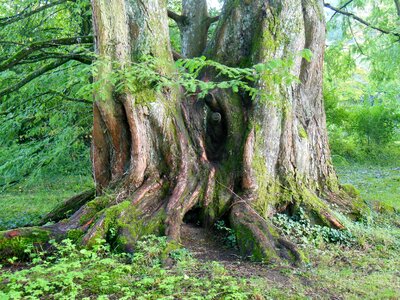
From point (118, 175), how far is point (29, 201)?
7176mm

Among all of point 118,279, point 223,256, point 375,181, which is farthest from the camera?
point 375,181

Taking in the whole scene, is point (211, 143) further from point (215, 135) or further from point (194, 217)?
point (194, 217)

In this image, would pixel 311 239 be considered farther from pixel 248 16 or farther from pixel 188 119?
pixel 248 16

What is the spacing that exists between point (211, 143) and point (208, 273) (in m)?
2.89

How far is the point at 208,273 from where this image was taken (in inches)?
179

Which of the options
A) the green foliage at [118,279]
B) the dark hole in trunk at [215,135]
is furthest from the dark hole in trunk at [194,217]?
the green foliage at [118,279]

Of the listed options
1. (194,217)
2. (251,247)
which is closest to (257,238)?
(251,247)

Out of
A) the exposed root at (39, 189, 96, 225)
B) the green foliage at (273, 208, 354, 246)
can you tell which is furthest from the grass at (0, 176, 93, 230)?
the green foliage at (273, 208, 354, 246)

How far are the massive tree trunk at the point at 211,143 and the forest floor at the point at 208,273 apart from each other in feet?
1.04

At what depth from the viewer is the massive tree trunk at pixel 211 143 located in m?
5.59

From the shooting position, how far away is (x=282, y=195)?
22.1 ft

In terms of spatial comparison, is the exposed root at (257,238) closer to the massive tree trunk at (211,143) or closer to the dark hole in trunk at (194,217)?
the massive tree trunk at (211,143)

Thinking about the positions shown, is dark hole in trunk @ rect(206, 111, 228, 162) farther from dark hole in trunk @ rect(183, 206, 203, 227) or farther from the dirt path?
the dirt path

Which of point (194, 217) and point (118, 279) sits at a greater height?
point (194, 217)
